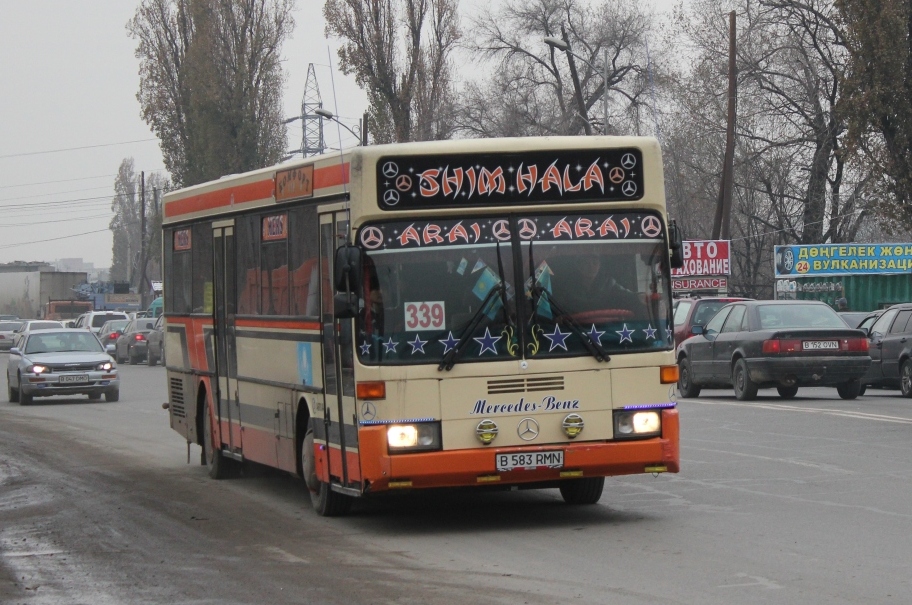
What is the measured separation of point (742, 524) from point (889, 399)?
13857 millimetres

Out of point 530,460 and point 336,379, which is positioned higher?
point 336,379

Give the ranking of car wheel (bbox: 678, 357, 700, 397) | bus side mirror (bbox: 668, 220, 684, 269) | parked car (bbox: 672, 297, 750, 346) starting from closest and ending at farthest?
bus side mirror (bbox: 668, 220, 684, 269) → car wheel (bbox: 678, 357, 700, 397) → parked car (bbox: 672, 297, 750, 346)

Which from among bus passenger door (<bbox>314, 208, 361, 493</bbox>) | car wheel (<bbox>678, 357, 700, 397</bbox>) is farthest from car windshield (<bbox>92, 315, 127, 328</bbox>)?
bus passenger door (<bbox>314, 208, 361, 493</bbox>)

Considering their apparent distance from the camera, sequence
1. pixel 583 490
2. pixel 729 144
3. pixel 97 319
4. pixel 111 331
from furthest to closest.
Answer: pixel 97 319 → pixel 111 331 → pixel 729 144 → pixel 583 490

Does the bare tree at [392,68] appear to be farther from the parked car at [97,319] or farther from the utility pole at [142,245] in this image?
the utility pole at [142,245]

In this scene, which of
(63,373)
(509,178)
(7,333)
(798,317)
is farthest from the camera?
(7,333)

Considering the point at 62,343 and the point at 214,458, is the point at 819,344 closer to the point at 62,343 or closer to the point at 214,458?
the point at 214,458

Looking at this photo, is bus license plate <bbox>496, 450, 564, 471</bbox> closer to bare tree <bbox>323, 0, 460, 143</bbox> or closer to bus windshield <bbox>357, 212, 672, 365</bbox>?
bus windshield <bbox>357, 212, 672, 365</bbox>

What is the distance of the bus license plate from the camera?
1002 cm

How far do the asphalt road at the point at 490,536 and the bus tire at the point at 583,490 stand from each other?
7.2 inches

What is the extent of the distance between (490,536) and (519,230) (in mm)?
2102

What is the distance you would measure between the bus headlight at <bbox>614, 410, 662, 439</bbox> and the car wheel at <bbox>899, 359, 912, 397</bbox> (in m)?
14.4

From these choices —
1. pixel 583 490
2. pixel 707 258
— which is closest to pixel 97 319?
pixel 707 258

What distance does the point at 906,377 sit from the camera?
77.7 ft
